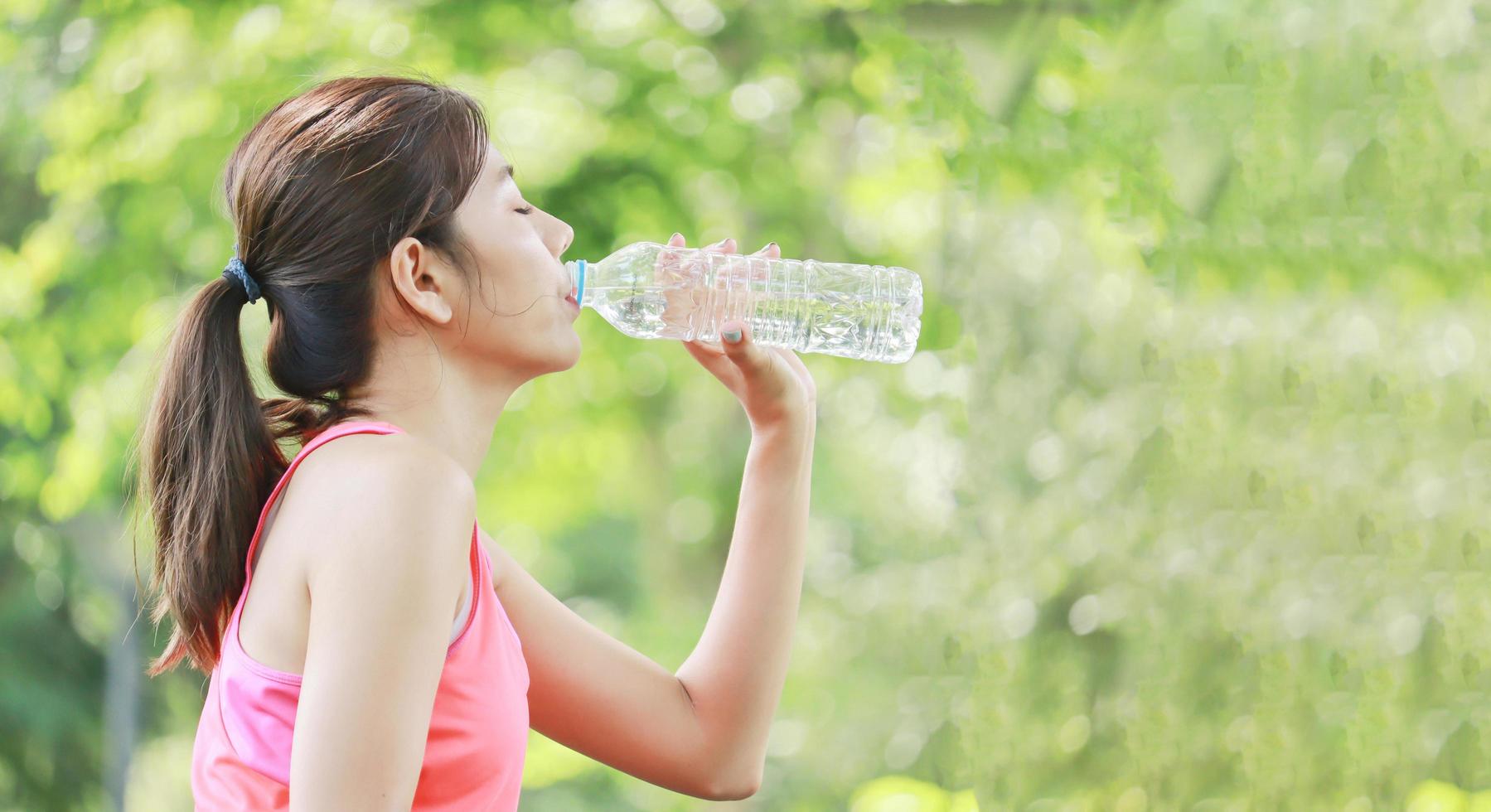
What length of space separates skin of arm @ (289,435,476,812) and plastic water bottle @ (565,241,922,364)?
26.5 inches

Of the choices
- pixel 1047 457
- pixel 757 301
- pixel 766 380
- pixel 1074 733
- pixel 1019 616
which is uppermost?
pixel 766 380

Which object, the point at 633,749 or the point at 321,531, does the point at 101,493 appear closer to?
the point at 633,749

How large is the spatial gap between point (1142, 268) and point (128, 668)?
11.6 ft

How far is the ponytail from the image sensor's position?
1188 mm

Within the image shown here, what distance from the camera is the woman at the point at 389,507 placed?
3.17 feet

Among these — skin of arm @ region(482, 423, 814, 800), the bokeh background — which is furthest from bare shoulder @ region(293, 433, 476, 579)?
the bokeh background

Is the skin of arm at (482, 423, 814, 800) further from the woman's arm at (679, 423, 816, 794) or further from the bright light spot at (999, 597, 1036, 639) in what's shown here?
the bright light spot at (999, 597, 1036, 639)

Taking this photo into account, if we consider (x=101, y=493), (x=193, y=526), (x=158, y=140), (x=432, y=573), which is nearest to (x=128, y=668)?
(x=101, y=493)

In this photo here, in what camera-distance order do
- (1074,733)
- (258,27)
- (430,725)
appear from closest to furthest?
1. (430,725)
2. (258,27)
3. (1074,733)

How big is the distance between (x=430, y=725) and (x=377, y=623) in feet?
0.52

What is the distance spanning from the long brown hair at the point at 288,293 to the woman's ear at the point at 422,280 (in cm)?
2

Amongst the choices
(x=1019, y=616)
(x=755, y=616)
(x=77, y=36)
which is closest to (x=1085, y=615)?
(x=1019, y=616)

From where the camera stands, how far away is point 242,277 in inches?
48.6

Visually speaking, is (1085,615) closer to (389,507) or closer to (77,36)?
(389,507)
